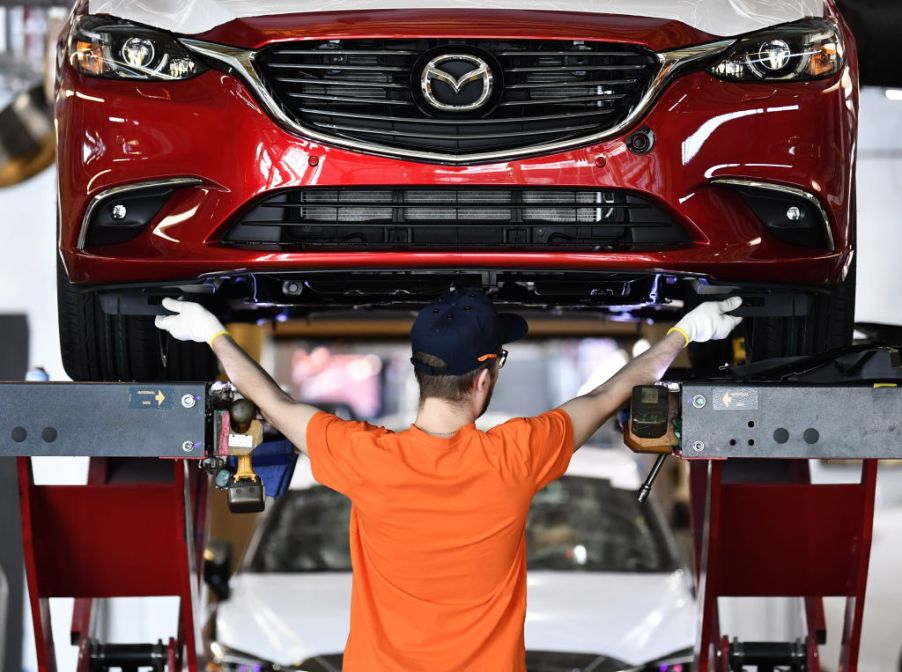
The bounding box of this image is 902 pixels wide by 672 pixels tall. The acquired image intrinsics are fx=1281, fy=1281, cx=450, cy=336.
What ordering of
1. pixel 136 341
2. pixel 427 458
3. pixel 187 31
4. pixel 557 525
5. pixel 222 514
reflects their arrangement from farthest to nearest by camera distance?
pixel 222 514
pixel 557 525
pixel 136 341
pixel 187 31
pixel 427 458

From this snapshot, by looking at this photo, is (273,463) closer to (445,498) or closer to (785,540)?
(445,498)

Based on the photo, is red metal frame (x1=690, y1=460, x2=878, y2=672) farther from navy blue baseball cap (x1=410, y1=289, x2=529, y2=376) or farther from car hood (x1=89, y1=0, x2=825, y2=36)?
car hood (x1=89, y1=0, x2=825, y2=36)

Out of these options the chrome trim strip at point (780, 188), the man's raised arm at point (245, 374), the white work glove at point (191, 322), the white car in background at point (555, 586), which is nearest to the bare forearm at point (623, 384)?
the chrome trim strip at point (780, 188)

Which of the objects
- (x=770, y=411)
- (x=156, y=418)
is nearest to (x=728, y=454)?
(x=770, y=411)

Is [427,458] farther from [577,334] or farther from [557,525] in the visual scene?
[557,525]

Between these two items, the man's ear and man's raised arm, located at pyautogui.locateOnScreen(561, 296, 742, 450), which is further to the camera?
man's raised arm, located at pyautogui.locateOnScreen(561, 296, 742, 450)

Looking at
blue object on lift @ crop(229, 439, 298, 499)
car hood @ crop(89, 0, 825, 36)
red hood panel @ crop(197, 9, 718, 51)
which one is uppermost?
car hood @ crop(89, 0, 825, 36)

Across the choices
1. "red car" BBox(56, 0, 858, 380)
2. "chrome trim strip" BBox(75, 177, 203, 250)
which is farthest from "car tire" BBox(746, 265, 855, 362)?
"chrome trim strip" BBox(75, 177, 203, 250)

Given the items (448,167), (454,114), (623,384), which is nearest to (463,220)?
(448,167)

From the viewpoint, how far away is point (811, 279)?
286 centimetres

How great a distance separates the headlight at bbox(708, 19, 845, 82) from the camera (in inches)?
108

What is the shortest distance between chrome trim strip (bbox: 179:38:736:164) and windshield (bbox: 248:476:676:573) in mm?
2466

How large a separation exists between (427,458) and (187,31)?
104cm

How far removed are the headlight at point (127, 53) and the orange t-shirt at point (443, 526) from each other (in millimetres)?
819
